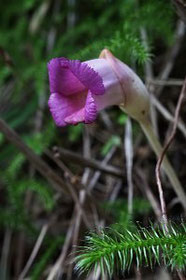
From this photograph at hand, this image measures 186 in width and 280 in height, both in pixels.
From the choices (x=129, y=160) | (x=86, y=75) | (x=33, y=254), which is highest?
(x=86, y=75)

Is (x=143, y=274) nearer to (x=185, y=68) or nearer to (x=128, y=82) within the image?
(x=128, y=82)

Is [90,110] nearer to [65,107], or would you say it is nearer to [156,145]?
[65,107]

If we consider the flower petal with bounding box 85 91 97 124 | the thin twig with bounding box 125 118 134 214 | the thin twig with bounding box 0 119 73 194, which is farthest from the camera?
the thin twig with bounding box 125 118 134 214

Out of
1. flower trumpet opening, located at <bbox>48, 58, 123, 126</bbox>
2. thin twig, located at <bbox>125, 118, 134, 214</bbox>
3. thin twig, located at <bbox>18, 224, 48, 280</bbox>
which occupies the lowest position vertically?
thin twig, located at <bbox>18, 224, 48, 280</bbox>

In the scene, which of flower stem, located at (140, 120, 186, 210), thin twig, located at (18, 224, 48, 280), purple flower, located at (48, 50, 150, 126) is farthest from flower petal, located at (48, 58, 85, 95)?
thin twig, located at (18, 224, 48, 280)

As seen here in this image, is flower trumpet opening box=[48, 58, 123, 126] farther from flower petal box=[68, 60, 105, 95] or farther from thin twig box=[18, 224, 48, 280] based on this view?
thin twig box=[18, 224, 48, 280]

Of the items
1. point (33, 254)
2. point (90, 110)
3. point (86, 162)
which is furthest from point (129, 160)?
point (90, 110)
